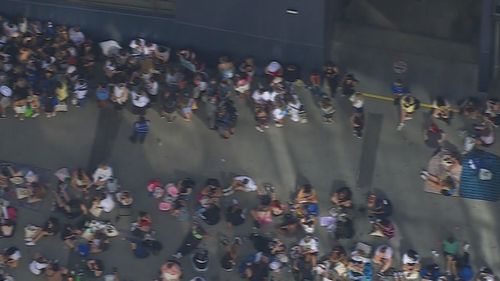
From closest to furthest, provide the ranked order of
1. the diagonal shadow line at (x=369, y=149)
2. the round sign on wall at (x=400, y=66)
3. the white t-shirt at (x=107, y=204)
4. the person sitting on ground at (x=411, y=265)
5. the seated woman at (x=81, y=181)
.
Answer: the person sitting on ground at (x=411, y=265), the white t-shirt at (x=107, y=204), the seated woman at (x=81, y=181), the diagonal shadow line at (x=369, y=149), the round sign on wall at (x=400, y=66)

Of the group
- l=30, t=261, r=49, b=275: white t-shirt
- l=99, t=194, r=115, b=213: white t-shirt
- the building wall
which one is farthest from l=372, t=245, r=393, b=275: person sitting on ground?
l=30, t=261, r=49, b=275: white t-shirt

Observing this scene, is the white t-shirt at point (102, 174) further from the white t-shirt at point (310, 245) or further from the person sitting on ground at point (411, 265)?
the person sitting on ground at point (411, 265)

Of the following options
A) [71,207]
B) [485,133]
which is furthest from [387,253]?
[71,207]

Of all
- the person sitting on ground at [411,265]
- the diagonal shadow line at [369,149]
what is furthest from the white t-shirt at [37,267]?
the person sitting on ground at [411,265]

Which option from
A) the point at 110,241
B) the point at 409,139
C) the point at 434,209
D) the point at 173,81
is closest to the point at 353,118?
the point at 409,139

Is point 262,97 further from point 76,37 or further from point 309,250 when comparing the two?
point 76,37

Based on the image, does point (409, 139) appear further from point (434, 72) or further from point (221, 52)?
point (221, 52)
